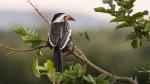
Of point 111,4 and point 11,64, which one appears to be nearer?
point 111,4

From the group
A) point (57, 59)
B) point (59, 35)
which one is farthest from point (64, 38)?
point (57, 59)

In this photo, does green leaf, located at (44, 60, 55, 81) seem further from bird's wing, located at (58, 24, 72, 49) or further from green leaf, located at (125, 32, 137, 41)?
bird's wing, located at (58, 24, 72, 49)

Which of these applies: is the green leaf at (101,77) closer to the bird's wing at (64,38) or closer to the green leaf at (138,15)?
the green leaf at (138,15)

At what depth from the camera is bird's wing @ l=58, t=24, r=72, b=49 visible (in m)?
5.47

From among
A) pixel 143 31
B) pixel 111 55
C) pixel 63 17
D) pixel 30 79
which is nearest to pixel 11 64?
pixel 30 79

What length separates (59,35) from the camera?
18.5 feet

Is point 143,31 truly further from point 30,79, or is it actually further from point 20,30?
point 30,79

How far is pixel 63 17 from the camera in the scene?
6.04m

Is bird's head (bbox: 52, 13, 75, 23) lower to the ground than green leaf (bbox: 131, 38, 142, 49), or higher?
lower

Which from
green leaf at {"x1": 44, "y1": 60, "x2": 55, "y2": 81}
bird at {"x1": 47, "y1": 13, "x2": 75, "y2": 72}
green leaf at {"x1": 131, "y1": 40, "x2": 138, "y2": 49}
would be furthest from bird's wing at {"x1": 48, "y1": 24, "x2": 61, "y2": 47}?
green leaf at {"x1": 44, "y1": 60, "x2": 55, "y2": 81}

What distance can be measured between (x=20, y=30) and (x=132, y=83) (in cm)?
93

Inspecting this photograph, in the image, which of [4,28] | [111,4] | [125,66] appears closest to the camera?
[111,4]

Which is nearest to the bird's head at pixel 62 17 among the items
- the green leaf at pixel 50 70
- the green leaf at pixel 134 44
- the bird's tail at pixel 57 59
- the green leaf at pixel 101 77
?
the bird's tail at pixel 57 59

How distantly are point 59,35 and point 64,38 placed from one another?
0.08 metres
